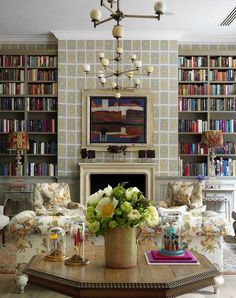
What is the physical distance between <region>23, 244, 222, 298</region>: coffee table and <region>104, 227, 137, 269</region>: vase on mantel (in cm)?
5

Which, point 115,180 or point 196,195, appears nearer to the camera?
point 196,195

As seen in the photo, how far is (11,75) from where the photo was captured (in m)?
9.24

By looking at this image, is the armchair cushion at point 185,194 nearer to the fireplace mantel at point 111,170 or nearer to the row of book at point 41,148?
the fireplace mantel at point 111,170

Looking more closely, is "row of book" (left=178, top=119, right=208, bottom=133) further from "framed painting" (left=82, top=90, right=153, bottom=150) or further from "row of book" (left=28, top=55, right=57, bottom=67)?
"row of book" (left=28, top=55, right=57, bottom=67)

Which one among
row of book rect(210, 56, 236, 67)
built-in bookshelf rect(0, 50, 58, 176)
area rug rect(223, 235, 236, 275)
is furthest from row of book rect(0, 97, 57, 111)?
area rug rect(223, 235, 236, 275)

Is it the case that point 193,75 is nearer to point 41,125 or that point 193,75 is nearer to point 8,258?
point 41,125

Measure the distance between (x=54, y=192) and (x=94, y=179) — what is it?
1474mm

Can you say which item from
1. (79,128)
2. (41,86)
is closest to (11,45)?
(41,86)

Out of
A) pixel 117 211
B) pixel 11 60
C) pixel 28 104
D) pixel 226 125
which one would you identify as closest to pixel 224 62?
pixel 226 125

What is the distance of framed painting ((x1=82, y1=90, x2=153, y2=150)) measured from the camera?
9.11 metres

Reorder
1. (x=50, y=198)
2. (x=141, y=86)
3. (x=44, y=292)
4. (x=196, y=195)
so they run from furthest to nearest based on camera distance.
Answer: (x=141, y=86)
(x=196, y=195)
(x=50, y=198)
(x=44, y=292)

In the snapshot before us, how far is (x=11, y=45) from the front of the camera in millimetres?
9422

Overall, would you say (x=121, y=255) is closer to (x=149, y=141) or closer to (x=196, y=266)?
(x=196, y=266)

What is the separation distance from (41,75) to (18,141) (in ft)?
4.47
